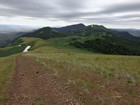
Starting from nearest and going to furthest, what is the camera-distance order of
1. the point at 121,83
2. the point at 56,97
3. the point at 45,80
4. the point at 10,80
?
the point at 56,97, the point at 121,83, the point at 45,80, the point at 10,80

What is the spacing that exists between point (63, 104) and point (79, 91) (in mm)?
2428

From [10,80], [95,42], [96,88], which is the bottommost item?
[95,42]

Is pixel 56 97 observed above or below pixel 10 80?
above

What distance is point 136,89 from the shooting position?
17750 millimetres

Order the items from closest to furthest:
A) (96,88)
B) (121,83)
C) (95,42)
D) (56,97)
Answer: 1. (56,97)
2. (96,88)
3. (121,83)
4. (95,42)

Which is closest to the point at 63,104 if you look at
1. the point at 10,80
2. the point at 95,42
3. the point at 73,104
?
the point at 73,104

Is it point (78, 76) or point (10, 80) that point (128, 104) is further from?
point (10, 80)

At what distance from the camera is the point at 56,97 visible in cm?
1557

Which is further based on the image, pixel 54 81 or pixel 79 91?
pixel 54 81

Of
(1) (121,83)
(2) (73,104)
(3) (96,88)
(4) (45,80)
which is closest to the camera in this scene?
(2) (73,104)

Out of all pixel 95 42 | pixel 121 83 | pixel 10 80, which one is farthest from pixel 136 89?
pixel 95 42

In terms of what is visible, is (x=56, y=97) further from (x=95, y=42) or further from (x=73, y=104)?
(x=95, y=42)

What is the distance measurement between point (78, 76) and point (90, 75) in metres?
1.45

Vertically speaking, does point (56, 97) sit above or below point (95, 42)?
above
